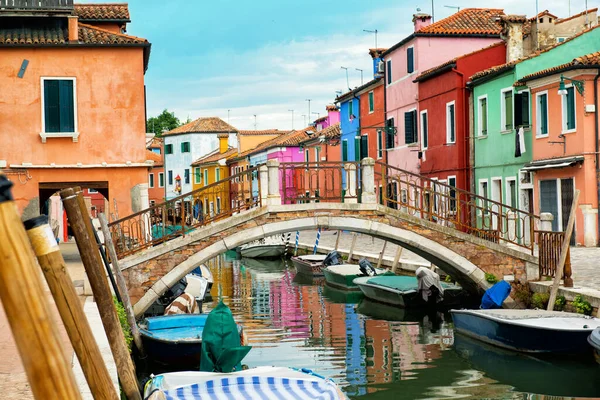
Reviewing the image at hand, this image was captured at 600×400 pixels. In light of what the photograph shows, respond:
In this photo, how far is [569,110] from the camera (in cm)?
1900

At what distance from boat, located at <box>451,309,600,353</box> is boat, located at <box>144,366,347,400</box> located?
4.80 meters

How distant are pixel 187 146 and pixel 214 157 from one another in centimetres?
452

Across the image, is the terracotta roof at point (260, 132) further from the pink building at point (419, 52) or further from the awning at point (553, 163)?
the awning at point (553, 163)

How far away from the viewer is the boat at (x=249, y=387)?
6.91 metres

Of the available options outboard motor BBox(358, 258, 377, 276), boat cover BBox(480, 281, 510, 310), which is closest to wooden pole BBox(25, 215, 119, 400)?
boat cover BBox(480, 281, 510, 310)

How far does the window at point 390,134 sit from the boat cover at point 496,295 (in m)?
16.1

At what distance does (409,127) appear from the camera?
28.2 m

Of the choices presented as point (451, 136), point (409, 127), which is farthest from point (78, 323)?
point (409, 127)

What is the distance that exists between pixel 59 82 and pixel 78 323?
13117 millimetres

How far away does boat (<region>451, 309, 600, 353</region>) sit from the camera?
435 inches

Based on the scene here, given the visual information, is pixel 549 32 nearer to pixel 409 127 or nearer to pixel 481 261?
pixel 409 127

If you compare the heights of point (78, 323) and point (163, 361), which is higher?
point (78, 323)

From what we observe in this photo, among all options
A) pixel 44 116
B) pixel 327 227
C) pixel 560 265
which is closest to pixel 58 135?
pixel 44 116

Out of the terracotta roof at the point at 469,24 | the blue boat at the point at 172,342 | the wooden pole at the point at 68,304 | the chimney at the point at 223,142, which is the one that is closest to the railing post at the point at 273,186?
the blue boat at the point at 172,342
